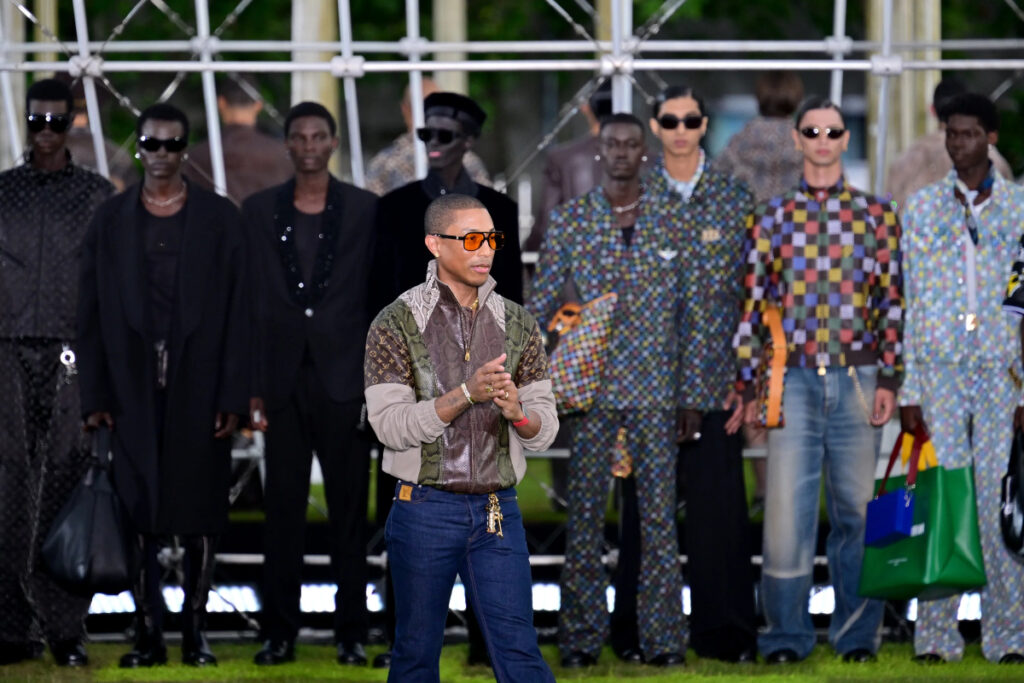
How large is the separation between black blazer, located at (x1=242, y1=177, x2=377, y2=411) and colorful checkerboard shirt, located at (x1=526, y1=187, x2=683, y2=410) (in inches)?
28.0

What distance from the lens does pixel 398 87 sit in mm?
22188

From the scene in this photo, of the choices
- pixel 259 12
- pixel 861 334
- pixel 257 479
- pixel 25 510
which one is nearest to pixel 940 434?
pixel 861 334

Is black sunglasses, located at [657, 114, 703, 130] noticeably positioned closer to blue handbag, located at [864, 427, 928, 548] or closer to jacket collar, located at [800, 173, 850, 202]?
jacket collar, located at [800, 173, 850, 202]

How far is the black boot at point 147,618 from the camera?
7500 millimetres

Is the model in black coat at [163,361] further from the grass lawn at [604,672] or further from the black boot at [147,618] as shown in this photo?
the grass lawn at [604,672]

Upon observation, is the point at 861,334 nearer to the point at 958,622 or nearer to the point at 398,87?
the point at 958,622

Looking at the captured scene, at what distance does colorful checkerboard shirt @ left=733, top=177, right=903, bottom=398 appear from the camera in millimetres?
7473

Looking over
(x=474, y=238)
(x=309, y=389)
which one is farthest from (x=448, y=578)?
(x=309, y=389)

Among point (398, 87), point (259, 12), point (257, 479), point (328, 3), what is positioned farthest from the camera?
point (398, 87)

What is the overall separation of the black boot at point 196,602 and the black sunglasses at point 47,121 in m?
1.73

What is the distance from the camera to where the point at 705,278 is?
7570mm

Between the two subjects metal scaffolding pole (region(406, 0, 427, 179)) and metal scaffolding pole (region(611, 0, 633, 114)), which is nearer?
metal scaffolding pole (region(611, 0, 633, 114))

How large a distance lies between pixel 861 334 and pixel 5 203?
3453mm

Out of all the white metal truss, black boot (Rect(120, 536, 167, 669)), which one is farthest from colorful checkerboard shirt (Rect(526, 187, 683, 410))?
black boot (Rect(120, 536, 167, 669))
